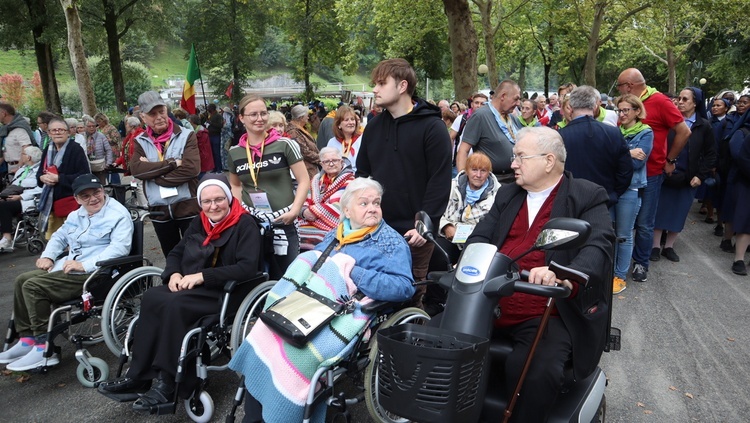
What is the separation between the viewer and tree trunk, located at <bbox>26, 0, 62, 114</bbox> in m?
19.1

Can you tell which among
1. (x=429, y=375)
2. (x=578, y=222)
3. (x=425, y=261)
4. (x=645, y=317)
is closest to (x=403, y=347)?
(x=429, y=375)

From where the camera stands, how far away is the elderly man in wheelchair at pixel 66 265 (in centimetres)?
400

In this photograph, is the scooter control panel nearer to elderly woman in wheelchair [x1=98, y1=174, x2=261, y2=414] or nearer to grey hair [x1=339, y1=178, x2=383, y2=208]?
grey hair [x1=339, y1=178, x2=383, y2=208]

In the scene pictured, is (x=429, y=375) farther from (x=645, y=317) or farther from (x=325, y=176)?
(x=645, y=317)

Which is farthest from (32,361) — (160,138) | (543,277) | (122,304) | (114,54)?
(114,54)

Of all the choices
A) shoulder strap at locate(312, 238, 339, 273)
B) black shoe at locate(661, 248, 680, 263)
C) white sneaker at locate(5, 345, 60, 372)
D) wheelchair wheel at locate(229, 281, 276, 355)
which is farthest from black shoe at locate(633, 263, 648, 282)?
white sneaker at locate(5, 345, 60, 372)

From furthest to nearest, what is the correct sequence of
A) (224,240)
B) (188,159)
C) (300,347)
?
1. (188,159)
2. (224,240)
3. (300,347)

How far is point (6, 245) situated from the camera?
7.88m

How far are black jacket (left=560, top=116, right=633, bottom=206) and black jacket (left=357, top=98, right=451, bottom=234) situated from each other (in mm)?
1926

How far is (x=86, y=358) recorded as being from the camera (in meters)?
3.80

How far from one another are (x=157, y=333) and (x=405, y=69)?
7.88 feet

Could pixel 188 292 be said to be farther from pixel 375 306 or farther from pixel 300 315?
pixel 375 306

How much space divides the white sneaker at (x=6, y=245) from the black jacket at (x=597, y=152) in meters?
7.93

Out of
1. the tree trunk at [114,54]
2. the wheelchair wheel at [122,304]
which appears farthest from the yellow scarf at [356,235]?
the tree trunk at [114,54]
